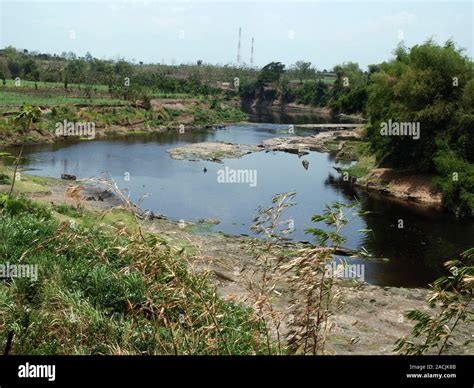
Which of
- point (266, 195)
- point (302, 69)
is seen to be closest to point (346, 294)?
point (266, 195)

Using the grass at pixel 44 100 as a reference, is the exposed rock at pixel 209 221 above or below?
below

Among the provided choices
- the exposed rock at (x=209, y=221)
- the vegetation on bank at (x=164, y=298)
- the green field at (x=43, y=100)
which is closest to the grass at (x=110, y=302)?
the vegetation on bank at (x=164, y=298)

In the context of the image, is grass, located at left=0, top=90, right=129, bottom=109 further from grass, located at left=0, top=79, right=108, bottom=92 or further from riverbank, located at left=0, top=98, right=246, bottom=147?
grass, located at left=0, top=79, right=108, bottom=92

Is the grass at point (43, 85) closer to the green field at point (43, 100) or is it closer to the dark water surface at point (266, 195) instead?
the green field at point (43, 100)

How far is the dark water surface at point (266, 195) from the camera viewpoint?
62.8 feet

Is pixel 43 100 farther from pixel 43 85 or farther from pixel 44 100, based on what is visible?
pixel 43 85

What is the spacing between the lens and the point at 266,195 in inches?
1052

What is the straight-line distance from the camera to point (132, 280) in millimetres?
6891

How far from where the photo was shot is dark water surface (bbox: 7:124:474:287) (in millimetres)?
19141

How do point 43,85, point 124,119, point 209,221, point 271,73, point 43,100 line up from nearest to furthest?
point 209,221, point 43,100, point 124,119, point 43,85, point 271,73

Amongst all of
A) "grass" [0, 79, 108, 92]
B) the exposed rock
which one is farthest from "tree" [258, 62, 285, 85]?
the exposed rock
